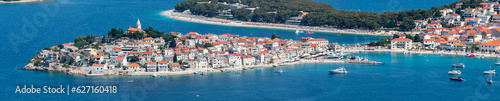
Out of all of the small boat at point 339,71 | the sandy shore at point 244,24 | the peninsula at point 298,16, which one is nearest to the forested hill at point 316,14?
the peninsula at point 298,16

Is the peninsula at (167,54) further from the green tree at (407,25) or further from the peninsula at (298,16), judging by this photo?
the peninsula at (298,16)

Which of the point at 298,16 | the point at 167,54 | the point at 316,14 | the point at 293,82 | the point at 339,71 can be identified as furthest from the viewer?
the point at 298,16

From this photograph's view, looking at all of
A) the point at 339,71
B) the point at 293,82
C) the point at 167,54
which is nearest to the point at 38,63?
the point at 167,54

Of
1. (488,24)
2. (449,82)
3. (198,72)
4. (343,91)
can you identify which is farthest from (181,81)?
(488,24)

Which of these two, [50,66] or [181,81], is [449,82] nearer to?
[181,81]

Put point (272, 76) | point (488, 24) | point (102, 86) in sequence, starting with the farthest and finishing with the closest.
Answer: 1. point (488, 24)
2. point (272, 76)
3. point (102, 86)

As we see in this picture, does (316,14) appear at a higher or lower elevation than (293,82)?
higher

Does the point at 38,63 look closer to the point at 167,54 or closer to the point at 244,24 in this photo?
the point at 167,54

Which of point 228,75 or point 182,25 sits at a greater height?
point 182,25
